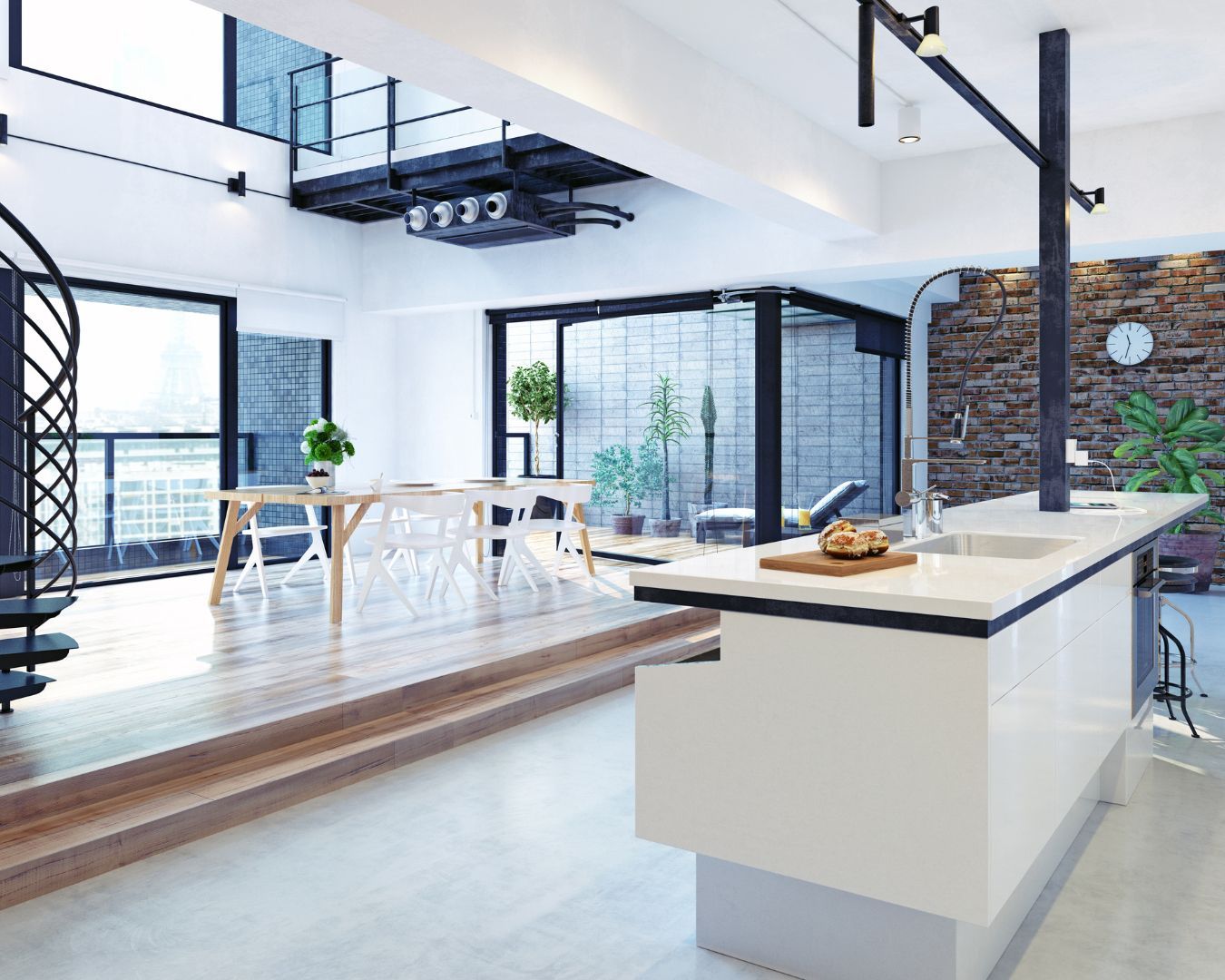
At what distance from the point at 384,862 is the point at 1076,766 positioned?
194cm

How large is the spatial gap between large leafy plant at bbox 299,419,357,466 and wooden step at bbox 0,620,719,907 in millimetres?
2152

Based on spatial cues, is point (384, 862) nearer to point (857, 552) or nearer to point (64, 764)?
point (64, 764)

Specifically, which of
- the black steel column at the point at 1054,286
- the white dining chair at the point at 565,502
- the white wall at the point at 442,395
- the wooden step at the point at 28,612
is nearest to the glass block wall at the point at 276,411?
the white wall at the point at 442,395

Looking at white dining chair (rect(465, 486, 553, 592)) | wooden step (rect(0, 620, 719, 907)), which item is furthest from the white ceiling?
white dining chair (rect(465, 486, 553, 592))

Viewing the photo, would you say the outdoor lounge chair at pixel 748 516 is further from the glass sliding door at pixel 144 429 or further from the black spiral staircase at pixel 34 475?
the black spiral staircase at pixel 34 475

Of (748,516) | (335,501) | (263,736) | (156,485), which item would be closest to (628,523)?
(748,516)

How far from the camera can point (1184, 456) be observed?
7.34m

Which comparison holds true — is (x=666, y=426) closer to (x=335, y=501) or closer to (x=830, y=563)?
(x=335, y=501)

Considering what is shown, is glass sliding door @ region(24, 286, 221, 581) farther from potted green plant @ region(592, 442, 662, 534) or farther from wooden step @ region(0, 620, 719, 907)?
wooden step @ region(0, 620, 719, 907)

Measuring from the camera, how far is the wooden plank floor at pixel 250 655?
138 inches

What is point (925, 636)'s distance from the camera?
1945 millimetres

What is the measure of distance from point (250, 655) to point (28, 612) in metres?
1.20

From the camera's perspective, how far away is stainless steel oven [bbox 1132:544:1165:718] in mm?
3369

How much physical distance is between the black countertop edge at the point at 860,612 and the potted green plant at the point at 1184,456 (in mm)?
5769
